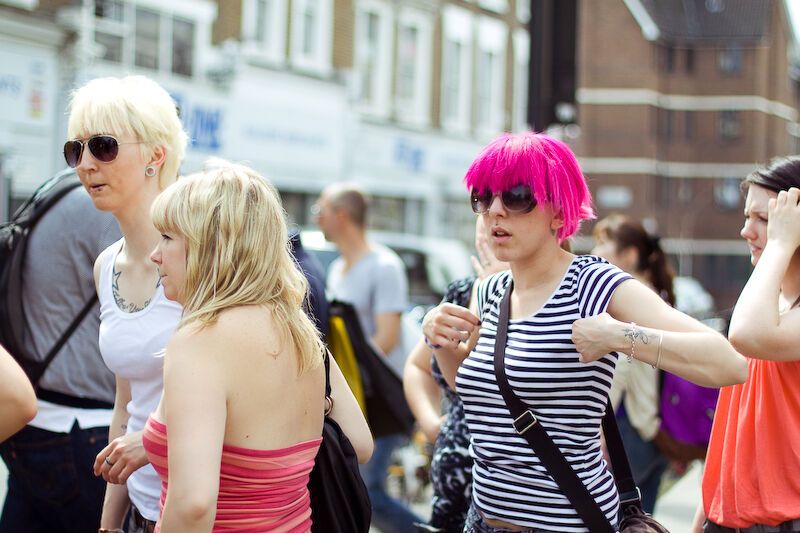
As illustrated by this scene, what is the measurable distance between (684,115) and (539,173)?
168ft

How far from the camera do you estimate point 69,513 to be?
9.95 ft

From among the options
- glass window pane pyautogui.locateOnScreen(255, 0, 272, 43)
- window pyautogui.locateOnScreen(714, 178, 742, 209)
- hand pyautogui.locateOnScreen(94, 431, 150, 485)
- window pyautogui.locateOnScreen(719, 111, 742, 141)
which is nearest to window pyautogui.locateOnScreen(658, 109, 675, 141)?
window pyautogui.locateOnScreen(719, 111, 742, 141)

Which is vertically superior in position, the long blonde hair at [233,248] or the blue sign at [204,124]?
the blue sign at [204,124]

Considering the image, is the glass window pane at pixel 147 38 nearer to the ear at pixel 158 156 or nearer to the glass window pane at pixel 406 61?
the glass window pane at pixel 406 61

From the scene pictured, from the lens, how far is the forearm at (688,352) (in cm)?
221

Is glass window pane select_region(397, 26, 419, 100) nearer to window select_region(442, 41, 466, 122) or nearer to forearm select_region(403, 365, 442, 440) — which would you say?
window select_region(442, 41, 466, 122)

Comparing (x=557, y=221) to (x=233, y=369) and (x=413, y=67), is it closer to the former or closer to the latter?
(x=233, y=369)

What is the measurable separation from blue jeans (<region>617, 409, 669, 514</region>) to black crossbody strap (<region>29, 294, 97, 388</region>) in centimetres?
258

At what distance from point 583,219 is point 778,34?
5648 cm

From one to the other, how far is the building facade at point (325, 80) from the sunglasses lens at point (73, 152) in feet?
38.9

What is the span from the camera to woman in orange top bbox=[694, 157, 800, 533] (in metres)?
2.53

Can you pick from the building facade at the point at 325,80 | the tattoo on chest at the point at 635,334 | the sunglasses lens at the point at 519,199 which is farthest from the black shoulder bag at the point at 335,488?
the building facade at the point at 325,80

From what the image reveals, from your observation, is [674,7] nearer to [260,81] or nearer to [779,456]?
[260,81]

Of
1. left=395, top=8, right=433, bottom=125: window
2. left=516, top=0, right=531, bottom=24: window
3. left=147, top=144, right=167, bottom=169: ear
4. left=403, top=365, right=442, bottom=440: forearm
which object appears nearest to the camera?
left=147, top=144, right=167, bottom=169: ear
